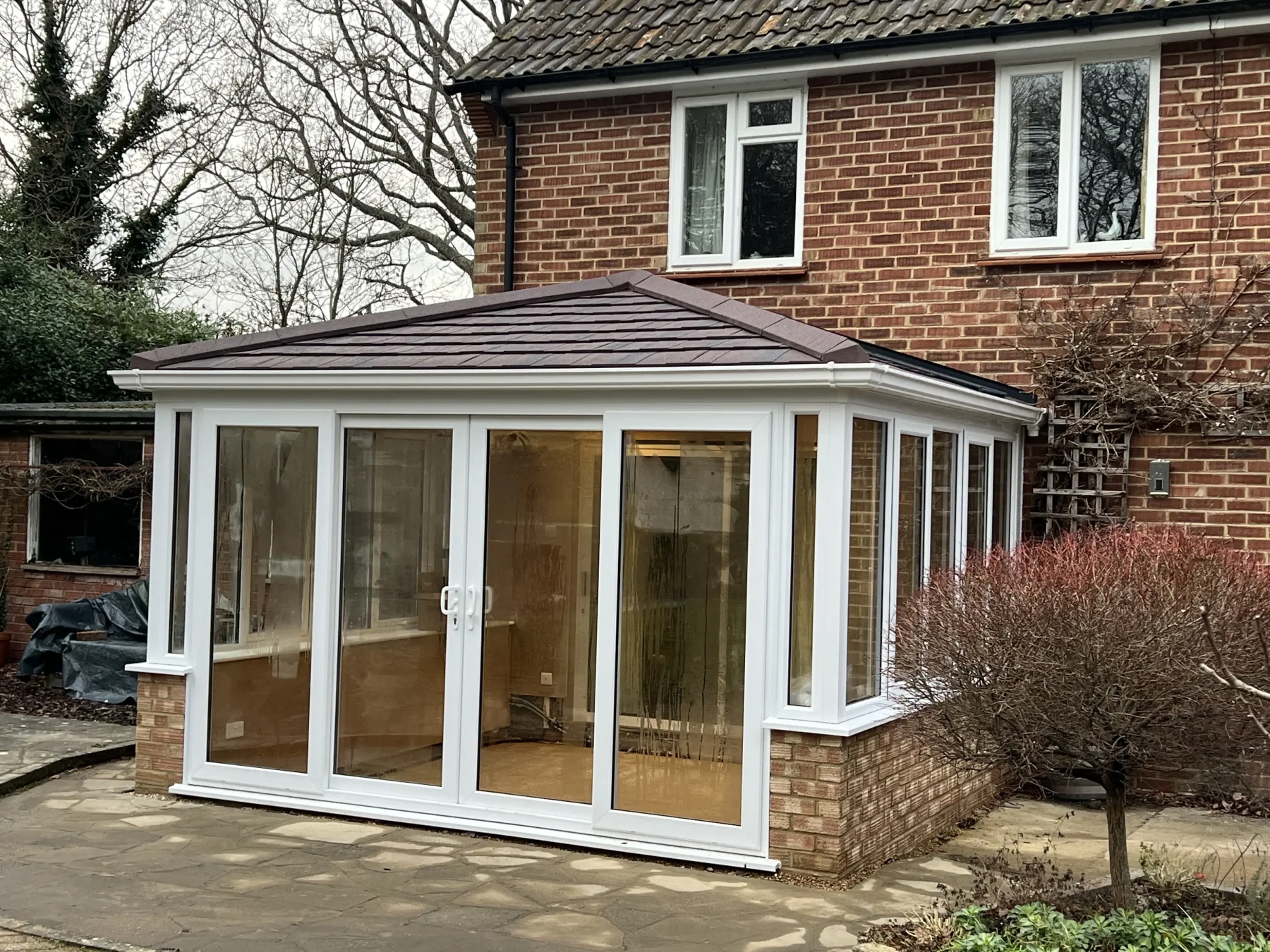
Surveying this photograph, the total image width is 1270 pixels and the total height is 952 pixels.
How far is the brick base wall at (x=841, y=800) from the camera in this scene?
6941mm

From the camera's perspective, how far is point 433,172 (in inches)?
872

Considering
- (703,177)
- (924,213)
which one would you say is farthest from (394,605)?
(924,213)

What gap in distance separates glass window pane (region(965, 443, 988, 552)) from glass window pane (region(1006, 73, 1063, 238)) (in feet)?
6.74

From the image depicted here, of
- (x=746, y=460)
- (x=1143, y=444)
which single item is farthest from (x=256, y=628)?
(x=1143, y=444)

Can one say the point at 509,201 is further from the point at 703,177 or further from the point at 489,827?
the point at 489,827

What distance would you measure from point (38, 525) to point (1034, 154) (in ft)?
35.8

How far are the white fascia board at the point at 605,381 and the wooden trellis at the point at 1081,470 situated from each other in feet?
2.29

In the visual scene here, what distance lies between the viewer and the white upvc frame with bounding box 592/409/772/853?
23.3ft

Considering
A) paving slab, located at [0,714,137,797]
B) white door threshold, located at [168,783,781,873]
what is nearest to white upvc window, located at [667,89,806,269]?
white door threshold, located at [168,783,781,873]

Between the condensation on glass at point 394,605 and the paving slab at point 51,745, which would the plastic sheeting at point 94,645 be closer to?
the paving slab at point 51,745

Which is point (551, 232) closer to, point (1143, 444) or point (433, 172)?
point (1143, 444)

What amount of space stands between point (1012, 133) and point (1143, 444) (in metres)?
2.48

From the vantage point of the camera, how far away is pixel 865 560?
738cm

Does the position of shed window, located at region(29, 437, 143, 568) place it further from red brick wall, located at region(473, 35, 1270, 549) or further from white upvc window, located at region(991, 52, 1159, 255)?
white upvc window, located at region(991, 52, 1159, 255)
